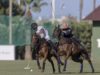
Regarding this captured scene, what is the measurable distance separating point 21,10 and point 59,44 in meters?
53.9

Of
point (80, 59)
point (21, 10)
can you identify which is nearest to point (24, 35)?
point (80, 59)

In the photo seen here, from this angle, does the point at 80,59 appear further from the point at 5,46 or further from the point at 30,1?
the point at 30,1

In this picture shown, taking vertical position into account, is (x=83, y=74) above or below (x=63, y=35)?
below

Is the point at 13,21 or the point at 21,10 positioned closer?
the point at 13,21

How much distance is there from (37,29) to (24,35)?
21.4 metres

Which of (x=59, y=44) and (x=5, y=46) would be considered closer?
(x=59, y=44)

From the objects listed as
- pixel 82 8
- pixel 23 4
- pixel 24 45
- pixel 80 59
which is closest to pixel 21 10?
pixel 23 4

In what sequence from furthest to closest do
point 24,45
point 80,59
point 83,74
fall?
point 24,45
point 80,59
point 83,74

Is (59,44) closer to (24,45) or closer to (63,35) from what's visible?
(63,35)

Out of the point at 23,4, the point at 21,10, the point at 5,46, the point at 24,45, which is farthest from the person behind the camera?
the point at 23,4

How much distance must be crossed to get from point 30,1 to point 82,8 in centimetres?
984

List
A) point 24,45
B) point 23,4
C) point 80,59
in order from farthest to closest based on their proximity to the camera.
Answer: point 23,4 < point 24,45 < point 80,59

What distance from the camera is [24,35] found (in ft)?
154

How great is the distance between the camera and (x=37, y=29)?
25.5m
